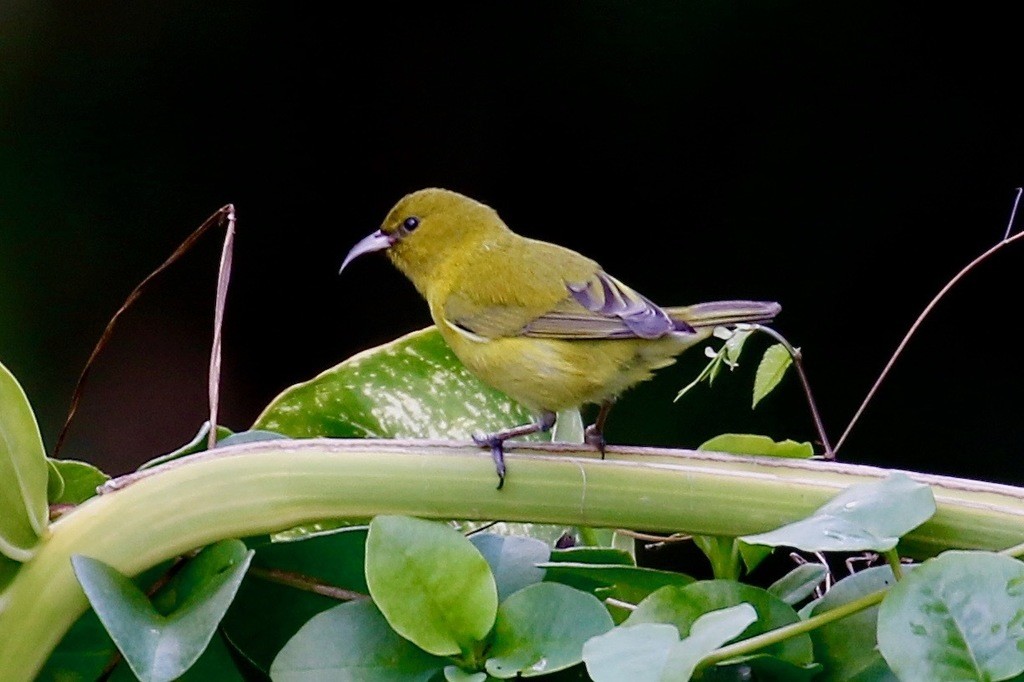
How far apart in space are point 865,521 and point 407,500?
0.47ft

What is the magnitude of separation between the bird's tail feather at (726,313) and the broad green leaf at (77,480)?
1.55 ft

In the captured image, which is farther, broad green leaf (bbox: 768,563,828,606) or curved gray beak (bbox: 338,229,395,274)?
curved gray beak (bbox: 338,229,395,274)

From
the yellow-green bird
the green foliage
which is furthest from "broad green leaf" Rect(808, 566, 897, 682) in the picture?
the yellow-green bird

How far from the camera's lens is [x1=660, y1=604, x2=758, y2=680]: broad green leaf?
0.30 m

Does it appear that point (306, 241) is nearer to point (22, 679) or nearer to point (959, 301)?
point (959, 301)

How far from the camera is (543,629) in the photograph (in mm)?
354

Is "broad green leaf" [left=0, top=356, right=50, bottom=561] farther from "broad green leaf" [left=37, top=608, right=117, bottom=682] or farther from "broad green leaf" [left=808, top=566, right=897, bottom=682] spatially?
"broad green leaf" [left=808, top=566, right=897, bottom=682]

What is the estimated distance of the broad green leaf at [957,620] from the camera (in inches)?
12.2

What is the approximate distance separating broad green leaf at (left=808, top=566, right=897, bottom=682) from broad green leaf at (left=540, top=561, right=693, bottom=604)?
45 mm

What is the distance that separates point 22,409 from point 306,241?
1.32m

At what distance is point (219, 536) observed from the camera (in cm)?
39

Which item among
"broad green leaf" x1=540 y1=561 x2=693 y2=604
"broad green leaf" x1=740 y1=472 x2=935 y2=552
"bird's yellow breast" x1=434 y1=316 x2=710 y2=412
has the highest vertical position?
"broad green leaf" x1=740 y1=472 x2=935 y2=552

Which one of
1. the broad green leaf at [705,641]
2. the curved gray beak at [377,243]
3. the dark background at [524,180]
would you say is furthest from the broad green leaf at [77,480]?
the dark background at [524,180]

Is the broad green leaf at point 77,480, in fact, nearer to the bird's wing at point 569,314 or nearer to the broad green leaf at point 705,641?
the broad green leaf at point 705,641
